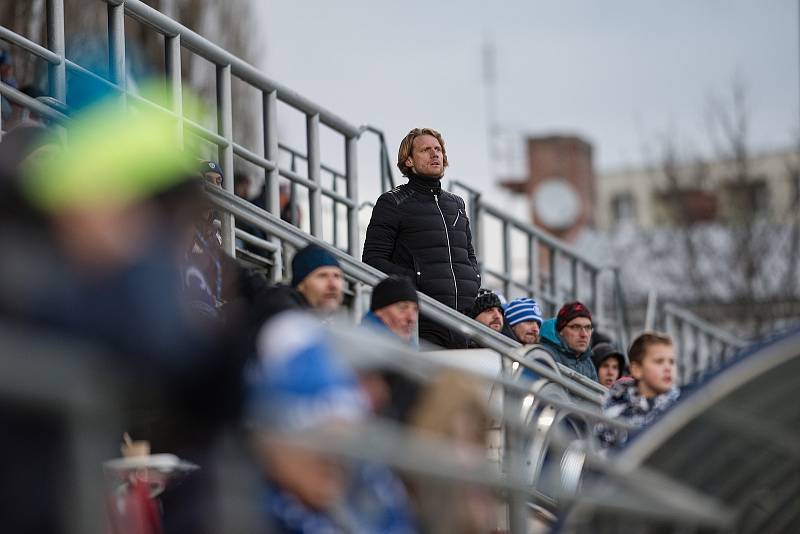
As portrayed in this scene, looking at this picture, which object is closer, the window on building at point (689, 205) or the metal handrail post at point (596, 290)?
the metal handrail post at point (596, 290)

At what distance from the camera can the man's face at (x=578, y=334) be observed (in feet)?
31.9

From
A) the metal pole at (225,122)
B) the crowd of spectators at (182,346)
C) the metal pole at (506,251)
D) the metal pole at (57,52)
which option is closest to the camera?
the crowd of spectators at (182,346)

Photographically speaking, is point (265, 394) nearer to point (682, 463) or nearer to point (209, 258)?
point (682, 463)

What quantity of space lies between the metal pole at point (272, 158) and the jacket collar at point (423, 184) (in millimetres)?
794

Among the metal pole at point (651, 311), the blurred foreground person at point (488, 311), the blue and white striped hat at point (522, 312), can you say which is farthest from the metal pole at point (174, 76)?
the metal pole at point (651, 311)

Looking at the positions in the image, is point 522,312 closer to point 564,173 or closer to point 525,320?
point 525,320

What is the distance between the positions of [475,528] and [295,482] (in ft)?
2.09

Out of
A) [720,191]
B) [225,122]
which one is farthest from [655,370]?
[720,191]

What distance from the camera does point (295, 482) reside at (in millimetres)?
3912

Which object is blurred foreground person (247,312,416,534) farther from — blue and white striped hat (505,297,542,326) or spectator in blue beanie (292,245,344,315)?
blue and white striped hat (505,297,542,326)

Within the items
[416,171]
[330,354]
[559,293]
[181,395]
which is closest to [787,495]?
[330,354]

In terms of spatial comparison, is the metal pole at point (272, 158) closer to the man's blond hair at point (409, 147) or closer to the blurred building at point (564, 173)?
the man's blond hair at point (409, 147)

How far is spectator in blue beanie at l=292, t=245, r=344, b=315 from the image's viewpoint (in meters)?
6.20

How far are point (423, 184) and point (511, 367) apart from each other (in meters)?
1.59
